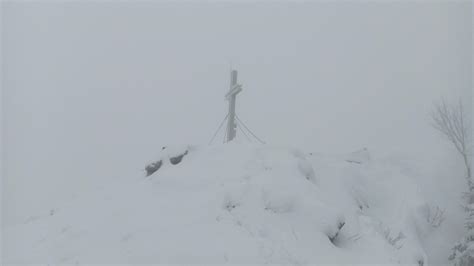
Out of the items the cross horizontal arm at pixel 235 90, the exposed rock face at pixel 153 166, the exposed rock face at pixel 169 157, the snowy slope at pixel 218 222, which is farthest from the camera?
the cross horizontal arm at pixel 235 90

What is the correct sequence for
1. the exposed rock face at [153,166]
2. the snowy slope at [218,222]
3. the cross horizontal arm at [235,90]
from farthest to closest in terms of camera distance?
the cross horizontal arm at [235,90]
the exposed rock face at [153,166]
the snowy slope at [218,222]

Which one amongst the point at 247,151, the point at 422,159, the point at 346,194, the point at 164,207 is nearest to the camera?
the point at 164,207

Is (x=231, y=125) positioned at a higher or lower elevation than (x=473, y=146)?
higher

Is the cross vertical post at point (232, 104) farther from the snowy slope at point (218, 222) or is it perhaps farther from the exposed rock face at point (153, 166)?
the exposed rock face at point (153, 166)

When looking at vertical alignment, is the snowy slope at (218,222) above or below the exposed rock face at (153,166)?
A: above

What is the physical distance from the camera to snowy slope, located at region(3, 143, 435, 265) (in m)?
7.32

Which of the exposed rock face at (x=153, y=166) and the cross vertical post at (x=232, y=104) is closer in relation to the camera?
the exposed rock face at (x=153, y=166)

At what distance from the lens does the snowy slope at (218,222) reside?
732cm

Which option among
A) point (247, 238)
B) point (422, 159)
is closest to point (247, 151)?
point (247, 238)

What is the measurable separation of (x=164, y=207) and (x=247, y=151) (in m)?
4.07

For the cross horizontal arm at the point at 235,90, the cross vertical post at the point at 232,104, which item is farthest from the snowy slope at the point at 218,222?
the cross horizontal arm at the point at 235,90

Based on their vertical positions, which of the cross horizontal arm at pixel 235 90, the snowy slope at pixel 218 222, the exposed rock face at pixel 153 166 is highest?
the cross horizontal arm at pixel 235 90

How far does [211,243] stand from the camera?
7285 mm

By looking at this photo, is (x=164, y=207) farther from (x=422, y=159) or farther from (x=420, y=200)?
(x=422, y=159)
